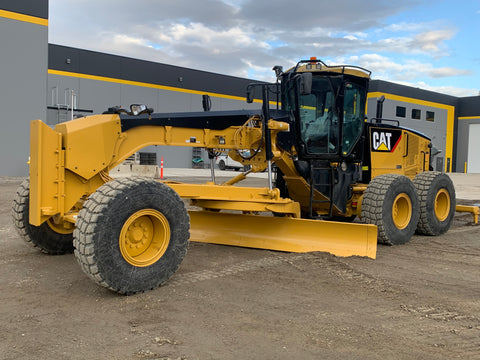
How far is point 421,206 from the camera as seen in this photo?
7738 millimetres

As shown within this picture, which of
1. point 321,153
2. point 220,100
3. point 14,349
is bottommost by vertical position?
point 14,349

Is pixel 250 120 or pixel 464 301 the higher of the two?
pixel 250 120

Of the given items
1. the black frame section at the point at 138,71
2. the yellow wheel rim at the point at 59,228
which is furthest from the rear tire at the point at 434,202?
the black frame section at the point at 138,71

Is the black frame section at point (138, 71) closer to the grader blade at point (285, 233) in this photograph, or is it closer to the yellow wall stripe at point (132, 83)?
the yellow wall stripe at point (132, 83)

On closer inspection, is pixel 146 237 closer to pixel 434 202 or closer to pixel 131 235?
pixel 131 235

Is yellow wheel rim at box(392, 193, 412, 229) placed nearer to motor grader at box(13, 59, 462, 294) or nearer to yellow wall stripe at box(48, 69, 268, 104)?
motor grader at box(13, 59, 462, 294)

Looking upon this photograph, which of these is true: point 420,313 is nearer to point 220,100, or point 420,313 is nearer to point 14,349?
point 14,349

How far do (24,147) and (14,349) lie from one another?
18.8m

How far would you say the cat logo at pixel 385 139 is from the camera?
7.94 meters

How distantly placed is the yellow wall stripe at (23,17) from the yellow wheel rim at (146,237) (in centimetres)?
1864

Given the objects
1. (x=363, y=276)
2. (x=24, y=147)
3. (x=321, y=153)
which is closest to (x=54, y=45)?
(x=24, y=147)

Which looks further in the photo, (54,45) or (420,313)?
(54,45)

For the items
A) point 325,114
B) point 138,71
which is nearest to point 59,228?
point 325,114

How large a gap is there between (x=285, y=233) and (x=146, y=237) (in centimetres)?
228
